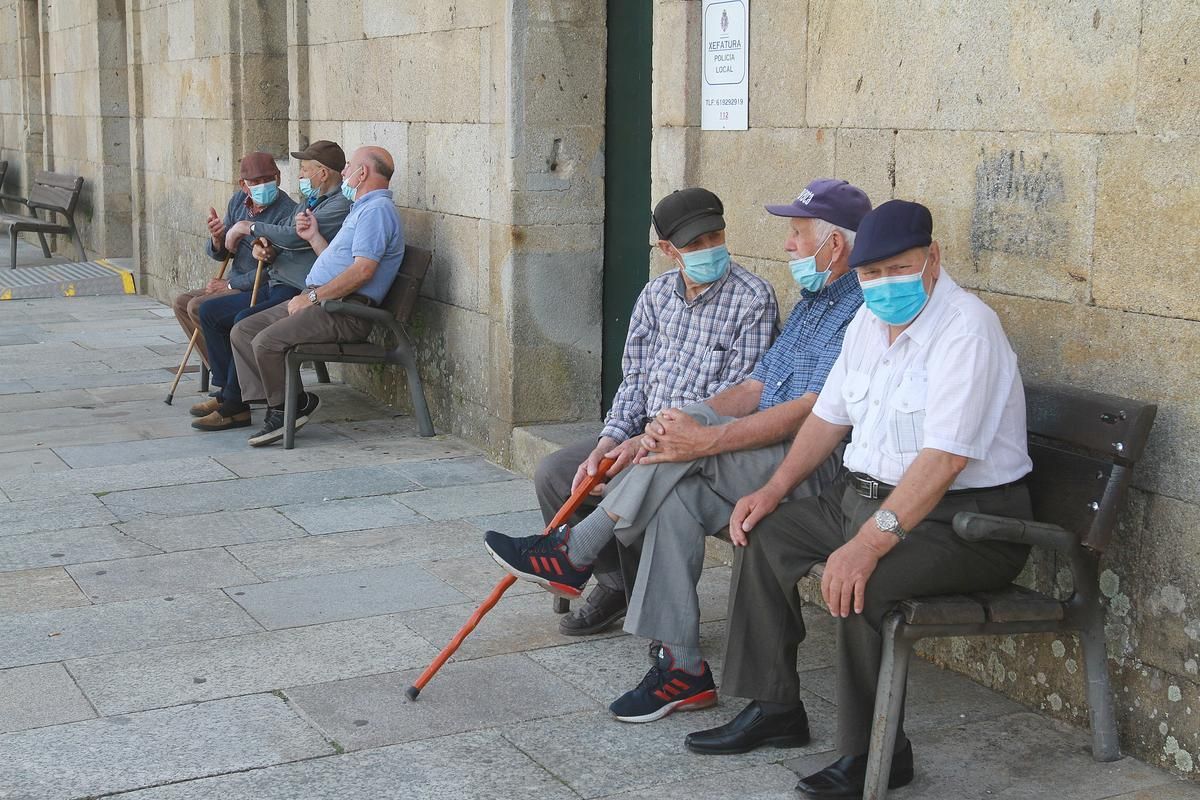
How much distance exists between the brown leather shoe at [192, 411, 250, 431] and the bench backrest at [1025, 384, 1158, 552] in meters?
5.01

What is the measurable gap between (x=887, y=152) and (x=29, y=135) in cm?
1642

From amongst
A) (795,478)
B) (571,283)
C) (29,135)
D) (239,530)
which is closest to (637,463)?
(795,478)

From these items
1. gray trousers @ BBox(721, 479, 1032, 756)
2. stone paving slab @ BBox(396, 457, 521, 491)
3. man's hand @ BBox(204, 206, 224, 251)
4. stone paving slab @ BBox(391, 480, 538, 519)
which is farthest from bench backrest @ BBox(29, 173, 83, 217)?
gray trousers @ BBox(721, 479, 1032, 756)

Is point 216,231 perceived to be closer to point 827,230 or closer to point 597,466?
point 597,466

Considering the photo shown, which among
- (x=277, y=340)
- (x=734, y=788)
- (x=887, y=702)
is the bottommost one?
(x=734, y=788)

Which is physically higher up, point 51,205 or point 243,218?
point 243,218

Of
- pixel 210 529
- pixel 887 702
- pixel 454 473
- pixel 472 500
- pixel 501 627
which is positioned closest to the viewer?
pixel 887 702

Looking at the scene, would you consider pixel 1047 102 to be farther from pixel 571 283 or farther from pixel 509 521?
pixel 571 283

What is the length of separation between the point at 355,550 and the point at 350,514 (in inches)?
21.7

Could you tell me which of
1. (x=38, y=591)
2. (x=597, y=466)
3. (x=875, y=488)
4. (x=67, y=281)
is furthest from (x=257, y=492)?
(x=67, y=281)

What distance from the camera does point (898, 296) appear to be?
3521 mm

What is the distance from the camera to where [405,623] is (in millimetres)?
4730

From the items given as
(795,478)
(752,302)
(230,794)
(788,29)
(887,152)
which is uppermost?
(788,29)

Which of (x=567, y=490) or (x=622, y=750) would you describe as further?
(x=567, y=490)
